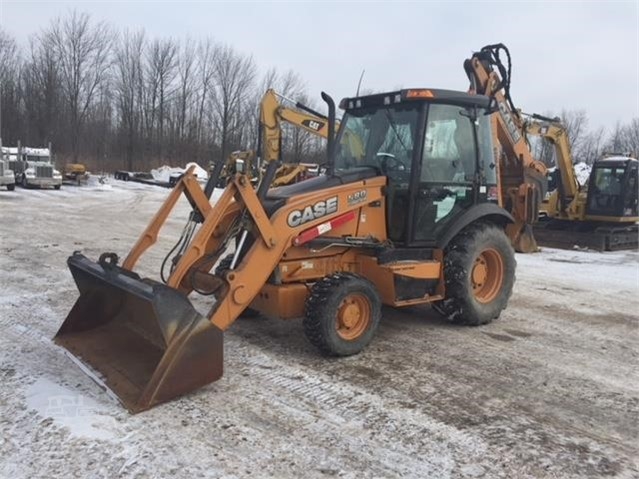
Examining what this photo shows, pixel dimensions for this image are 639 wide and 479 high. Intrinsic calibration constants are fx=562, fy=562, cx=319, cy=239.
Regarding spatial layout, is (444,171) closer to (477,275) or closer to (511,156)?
(477,275)

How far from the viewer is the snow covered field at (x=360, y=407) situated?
3.02m

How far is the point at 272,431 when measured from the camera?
3355 millimetres

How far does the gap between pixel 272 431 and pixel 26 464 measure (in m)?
1.31

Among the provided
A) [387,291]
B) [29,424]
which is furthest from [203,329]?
[387,291]

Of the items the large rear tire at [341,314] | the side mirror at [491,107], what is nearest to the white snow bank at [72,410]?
the large rear tire at [341,314]

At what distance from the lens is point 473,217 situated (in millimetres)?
5496

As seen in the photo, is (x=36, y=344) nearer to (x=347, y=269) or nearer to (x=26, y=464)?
(x=26, y=464)

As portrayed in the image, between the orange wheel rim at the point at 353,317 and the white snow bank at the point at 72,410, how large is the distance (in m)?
1.91

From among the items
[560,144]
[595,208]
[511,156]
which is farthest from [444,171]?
[595,208]

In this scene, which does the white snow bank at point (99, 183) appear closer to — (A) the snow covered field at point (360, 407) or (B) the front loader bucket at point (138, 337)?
(A) the snow covered field at point (360, 407)

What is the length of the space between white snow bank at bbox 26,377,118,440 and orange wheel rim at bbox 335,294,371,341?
75.0 inches

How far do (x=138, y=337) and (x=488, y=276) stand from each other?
3.63 meters

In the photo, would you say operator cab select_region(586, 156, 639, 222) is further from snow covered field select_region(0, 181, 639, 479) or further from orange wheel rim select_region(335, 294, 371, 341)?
orange wheel rim select_region(335, 294, 371, 341)

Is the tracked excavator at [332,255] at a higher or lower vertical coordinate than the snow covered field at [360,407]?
higher
